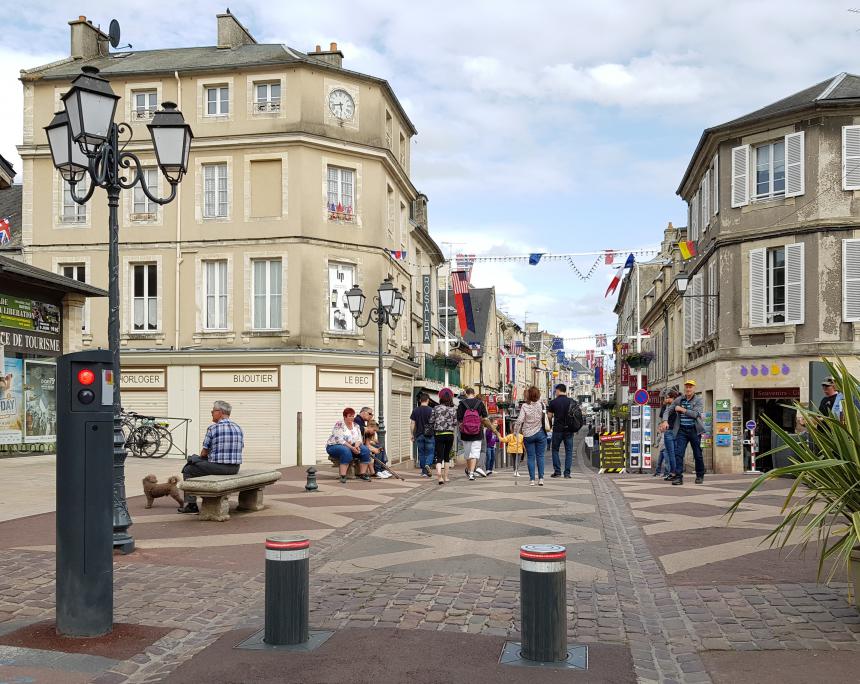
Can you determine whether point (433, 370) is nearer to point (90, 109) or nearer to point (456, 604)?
point (90, 109)

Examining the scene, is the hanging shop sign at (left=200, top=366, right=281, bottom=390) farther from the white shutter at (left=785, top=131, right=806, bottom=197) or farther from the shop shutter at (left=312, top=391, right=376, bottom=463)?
the white shutter at (left=785, top=131, right=806, bottom=197)

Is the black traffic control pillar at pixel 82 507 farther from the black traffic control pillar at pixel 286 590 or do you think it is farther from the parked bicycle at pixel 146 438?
the parked bicycle at pixel 146 438

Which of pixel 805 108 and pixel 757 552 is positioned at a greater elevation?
pixel 805 108

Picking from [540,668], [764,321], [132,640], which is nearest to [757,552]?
[540,668]

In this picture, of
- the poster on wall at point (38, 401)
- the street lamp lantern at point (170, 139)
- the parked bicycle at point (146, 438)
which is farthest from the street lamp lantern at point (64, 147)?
the parked bicycle at point (146, 438)

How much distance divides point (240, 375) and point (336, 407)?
2901mm

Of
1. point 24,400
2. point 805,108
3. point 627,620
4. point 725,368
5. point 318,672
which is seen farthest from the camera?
point 725,368

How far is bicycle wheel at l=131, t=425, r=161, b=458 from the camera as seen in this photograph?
75.7 feet

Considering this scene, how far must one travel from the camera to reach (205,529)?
9945mm

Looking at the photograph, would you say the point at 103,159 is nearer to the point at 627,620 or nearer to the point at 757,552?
the point at 627,620

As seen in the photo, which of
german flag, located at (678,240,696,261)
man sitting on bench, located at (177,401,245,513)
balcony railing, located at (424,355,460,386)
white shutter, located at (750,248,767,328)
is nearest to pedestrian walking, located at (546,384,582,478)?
man sitting on bench, located at (177,401,245,513)

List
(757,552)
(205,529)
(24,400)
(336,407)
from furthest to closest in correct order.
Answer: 1. (336,407)
2. (24,400)
3. (205,529)
4. (757,552)

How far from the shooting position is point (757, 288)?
23578mm

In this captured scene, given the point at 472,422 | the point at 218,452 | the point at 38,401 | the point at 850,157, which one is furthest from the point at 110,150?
the point at 850,157
